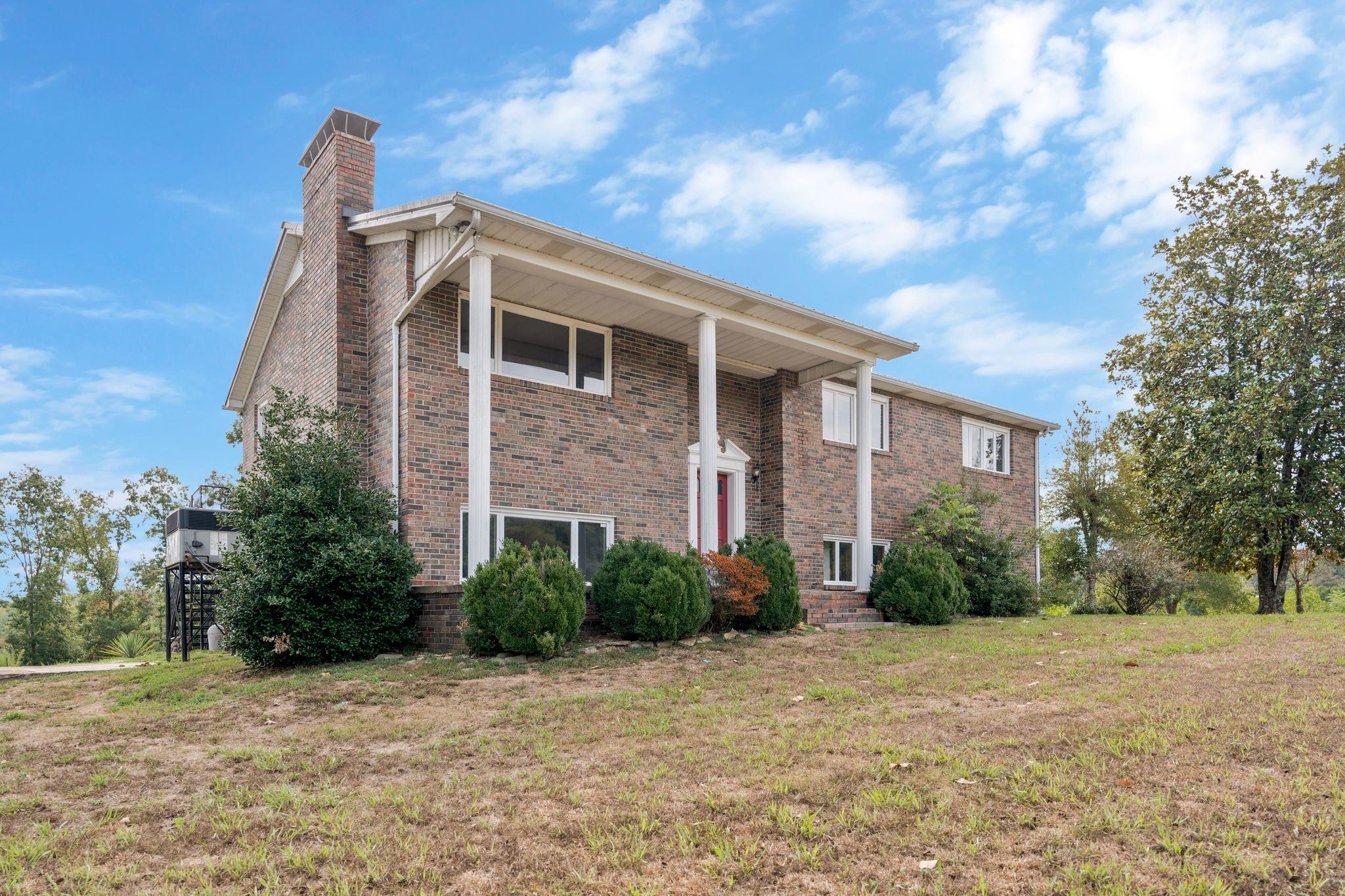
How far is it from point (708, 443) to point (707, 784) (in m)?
8.22

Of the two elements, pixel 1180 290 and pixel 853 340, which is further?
pixel 1180 290

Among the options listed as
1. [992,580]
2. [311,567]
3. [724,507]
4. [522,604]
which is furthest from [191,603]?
[992,580]

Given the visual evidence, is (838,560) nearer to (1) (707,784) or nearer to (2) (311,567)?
(2) (311,567)

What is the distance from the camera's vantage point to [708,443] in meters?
12.6

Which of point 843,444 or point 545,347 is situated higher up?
point 545,347

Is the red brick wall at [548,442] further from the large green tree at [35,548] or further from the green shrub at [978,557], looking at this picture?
the large green tree at [35,548]

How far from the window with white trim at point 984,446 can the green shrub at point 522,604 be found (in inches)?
534

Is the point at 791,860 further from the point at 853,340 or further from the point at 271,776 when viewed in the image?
the point at 853,340

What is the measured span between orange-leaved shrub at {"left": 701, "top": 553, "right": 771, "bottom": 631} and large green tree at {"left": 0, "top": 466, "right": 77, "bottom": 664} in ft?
76.4

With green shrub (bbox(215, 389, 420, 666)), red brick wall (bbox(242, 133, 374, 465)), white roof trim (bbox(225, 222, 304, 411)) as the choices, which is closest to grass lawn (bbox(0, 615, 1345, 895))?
green shrub (bbox(215, 389, 420, 666))

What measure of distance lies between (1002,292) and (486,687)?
12.7m

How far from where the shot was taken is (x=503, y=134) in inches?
530

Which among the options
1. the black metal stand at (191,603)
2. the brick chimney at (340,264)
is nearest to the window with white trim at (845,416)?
the brick chimney at (340,264)

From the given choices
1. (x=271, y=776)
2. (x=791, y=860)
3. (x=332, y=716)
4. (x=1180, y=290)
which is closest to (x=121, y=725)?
(x=332, y=716)
